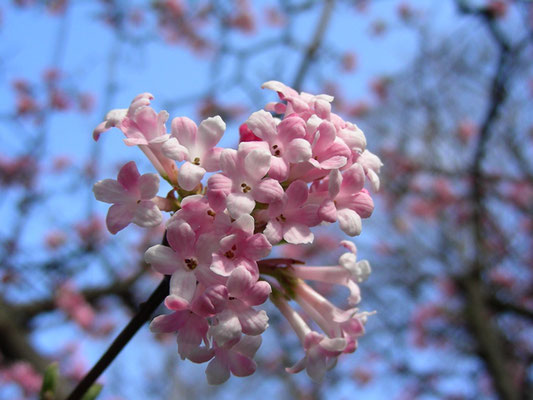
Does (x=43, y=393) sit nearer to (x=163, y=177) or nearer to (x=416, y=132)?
(x=163, y=177)

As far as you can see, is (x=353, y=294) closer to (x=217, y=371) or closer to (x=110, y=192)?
(x=217, y=371)

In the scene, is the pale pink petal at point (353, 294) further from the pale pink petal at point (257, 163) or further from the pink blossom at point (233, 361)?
the pale pink petal at point (257, 163)

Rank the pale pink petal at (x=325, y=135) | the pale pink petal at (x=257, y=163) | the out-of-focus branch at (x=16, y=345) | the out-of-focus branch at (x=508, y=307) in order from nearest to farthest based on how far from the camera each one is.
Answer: the pale pink petal at (x=257, y=163) → the pale pink petal at (x=325, y=135) → the out-of-focus branch at (x=16, y=345) → the out-of-focus branch at (x=508, y=307)

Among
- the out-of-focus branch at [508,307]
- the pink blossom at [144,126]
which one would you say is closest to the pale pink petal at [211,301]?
the pink blossom at [144,126]

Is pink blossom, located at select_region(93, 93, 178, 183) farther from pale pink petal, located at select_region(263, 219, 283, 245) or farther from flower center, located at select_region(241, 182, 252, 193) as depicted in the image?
pale pink petal, located at select_region(263, 219, 283, 245)

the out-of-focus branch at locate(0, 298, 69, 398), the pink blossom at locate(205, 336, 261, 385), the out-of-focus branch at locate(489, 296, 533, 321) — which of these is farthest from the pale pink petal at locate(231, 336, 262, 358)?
the out-of-focus branch at locate(489, 296, 533, 321)

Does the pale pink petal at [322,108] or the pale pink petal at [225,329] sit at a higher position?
the pale pink petal at [322,108]

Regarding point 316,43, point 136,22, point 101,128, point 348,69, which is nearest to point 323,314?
point 101,128

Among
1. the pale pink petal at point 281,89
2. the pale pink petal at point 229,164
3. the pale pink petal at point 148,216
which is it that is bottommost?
the pale pink petal at point 148,216
